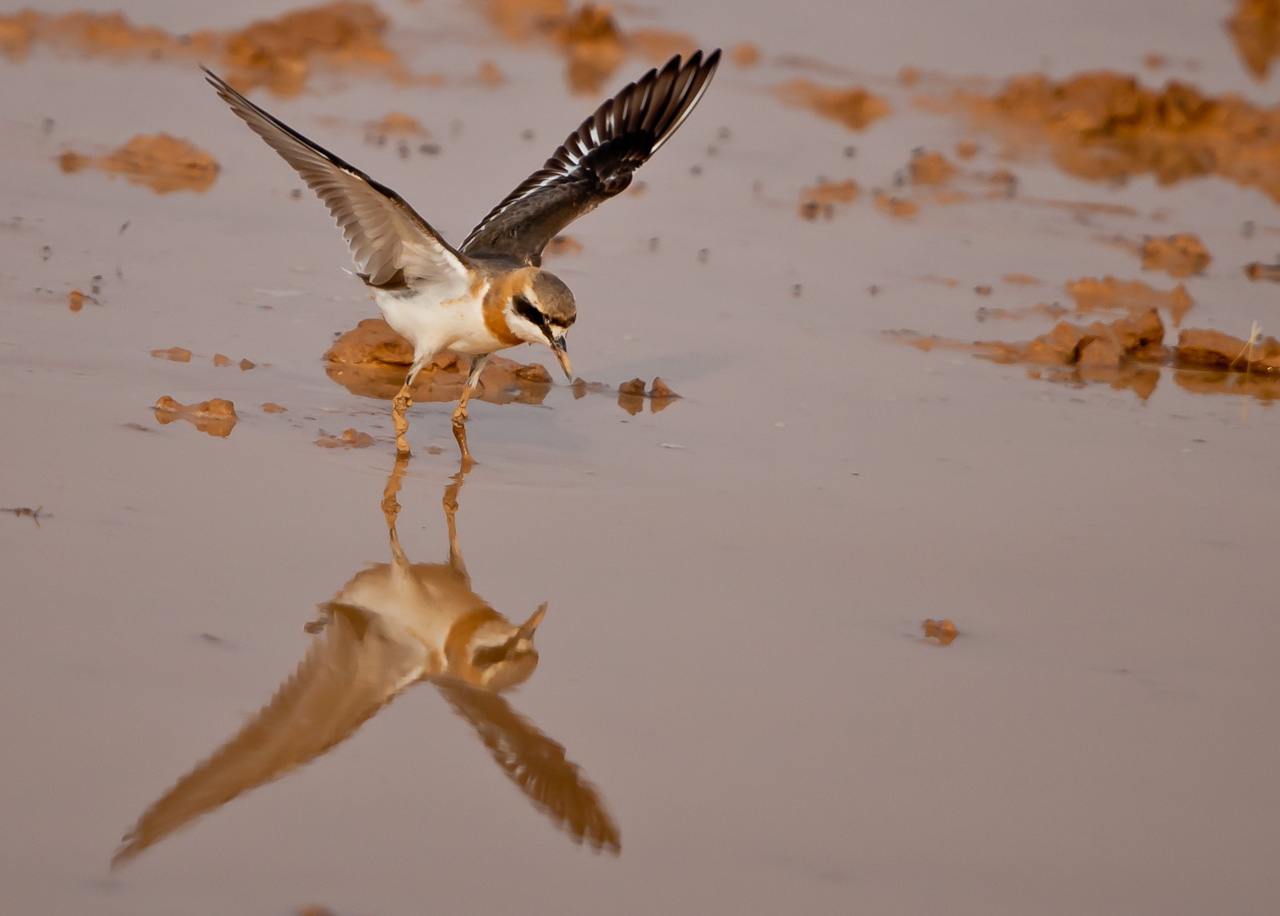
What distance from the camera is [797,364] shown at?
866 centimetres

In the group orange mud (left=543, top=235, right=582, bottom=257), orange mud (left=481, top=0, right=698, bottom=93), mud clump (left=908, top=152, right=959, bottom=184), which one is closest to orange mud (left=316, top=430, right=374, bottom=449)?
orange mud (left=543, top=235, right=582, bottom=257)

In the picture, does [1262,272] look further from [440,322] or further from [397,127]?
[440,322]

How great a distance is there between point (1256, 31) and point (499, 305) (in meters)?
22.6

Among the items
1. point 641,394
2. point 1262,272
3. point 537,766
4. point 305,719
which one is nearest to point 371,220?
point 641,394

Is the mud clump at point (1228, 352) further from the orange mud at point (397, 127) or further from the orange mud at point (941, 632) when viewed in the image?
the orange mud at point (397, 127)

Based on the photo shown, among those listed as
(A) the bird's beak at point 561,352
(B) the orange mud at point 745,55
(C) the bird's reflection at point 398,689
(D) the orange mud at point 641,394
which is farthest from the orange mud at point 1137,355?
(B) the orange mud at point 745,55

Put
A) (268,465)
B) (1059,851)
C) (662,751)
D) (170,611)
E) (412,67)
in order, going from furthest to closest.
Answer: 1. (412,67)
2. (268,465)
3. (170,611)
4. (662,751)
5. (1059,851)

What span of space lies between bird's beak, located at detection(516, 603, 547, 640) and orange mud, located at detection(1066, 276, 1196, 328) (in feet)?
20.6

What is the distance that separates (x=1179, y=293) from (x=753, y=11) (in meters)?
12.8

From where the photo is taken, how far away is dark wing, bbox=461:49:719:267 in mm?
7809

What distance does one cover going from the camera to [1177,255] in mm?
11664

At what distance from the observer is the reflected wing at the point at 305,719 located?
143 inches

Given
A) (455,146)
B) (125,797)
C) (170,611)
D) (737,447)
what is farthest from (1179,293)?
(125,797)

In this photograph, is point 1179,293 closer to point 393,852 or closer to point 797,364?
point 797,364
